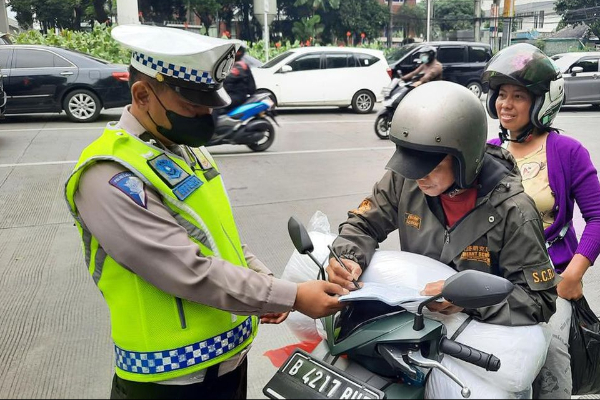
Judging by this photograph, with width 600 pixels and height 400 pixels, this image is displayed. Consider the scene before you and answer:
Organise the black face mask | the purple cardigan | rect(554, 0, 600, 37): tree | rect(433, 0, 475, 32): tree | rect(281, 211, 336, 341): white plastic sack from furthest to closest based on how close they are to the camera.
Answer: rect(433, 0, 475, 32): tree < rect(554, 0, 600, 37): tree < the purple cardigan < rect(281, 211, 336, 341): white plastic sack < the black face mask

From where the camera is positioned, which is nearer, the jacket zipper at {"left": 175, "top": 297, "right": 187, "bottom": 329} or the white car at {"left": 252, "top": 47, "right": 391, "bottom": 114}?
the jacket zipper at {"left": 175, "top": 297, "right": 187, "bottom": 329}

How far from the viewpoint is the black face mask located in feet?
5.24

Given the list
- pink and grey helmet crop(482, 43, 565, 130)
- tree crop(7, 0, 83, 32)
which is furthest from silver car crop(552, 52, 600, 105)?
tree crop(7, 0, 83, 32)

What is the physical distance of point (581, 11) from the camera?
53.1ft

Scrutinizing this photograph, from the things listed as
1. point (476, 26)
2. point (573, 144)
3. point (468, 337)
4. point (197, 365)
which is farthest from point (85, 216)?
point (476, 26)

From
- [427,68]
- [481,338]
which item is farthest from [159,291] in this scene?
[427,68]

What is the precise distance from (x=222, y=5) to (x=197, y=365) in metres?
45.1

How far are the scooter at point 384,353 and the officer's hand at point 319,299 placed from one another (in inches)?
3.0

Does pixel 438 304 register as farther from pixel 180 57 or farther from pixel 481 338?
pixel 180 57

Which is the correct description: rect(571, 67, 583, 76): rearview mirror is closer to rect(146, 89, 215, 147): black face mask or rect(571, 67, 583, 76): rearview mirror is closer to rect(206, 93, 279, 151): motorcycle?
rect(206, 93, 279, 151): motorcycle

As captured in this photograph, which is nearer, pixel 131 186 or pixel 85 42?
pixel 131 186

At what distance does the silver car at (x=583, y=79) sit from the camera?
619 inches

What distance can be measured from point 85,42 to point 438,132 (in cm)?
1824

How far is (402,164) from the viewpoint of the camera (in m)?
1.70
